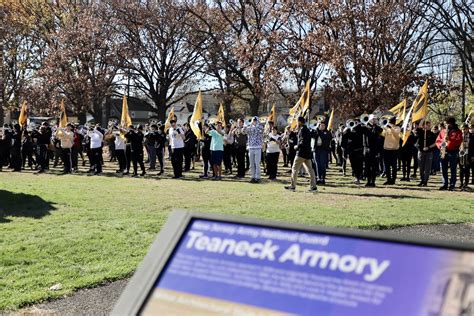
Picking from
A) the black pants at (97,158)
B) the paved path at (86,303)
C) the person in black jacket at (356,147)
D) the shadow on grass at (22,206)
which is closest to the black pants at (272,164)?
the person in black jacket at (356,147)

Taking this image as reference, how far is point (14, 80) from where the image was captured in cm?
4631

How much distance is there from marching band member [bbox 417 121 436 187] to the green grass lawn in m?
0.45

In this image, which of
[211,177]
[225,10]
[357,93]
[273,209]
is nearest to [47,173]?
[211,177]

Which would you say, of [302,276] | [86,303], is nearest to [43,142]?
[86,303]

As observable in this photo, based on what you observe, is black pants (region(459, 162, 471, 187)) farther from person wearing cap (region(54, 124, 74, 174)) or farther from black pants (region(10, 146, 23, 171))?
black pants (region(10, 146, 23, 171))

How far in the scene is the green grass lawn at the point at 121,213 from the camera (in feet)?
20.6

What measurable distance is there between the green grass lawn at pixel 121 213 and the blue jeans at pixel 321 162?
0.45 m

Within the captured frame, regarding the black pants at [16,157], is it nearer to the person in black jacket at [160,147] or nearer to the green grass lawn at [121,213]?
the green grass lawn at [121,213]

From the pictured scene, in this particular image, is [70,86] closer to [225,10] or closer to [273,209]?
[225,10]

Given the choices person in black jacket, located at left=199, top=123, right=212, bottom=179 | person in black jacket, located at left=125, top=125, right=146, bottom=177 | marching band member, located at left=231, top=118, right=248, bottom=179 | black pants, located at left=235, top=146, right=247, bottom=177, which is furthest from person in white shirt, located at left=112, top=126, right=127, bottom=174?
black pants, located at left=235, top=146, right=247, bottom=177

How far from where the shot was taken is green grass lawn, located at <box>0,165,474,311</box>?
20.6 feet

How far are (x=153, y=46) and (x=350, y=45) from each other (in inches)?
788

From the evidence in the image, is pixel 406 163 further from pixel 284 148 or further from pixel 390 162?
pixel 284 148

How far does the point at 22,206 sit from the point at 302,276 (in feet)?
33.0
